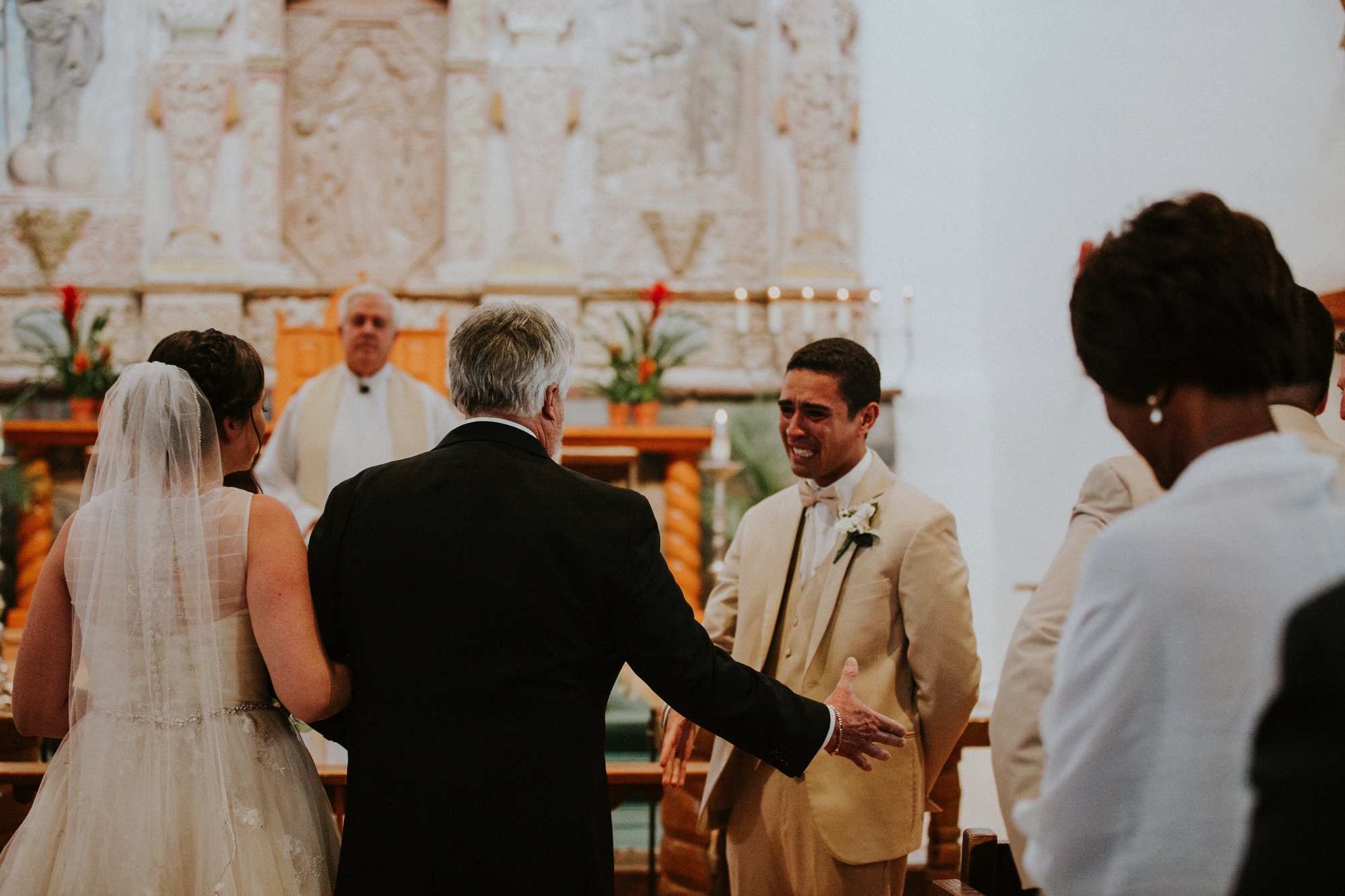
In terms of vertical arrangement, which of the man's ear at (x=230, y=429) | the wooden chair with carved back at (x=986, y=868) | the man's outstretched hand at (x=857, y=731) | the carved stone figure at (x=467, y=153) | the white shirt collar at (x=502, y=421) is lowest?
the wooden chair with carved back at (x=986, y=868)

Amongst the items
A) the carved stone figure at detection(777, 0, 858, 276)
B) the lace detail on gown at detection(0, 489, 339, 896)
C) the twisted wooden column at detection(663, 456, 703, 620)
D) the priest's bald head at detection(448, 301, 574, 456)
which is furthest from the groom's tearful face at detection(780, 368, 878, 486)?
the carved stone figure at detection(777, 0, 858, 276)

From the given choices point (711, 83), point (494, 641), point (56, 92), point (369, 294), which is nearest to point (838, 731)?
point (494, 641)

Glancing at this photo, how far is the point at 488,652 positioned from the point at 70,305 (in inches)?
215

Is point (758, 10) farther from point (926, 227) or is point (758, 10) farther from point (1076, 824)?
point (1076, 824)

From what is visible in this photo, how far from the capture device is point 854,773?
264cm

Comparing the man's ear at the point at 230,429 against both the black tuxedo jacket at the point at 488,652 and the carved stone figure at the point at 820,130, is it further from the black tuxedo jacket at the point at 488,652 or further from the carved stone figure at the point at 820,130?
the carved stone figure at the point at 820,130

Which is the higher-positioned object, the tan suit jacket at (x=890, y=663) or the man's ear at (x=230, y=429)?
→ the man's ear at (x=230, y=429)

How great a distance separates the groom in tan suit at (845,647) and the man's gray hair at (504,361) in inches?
37.4

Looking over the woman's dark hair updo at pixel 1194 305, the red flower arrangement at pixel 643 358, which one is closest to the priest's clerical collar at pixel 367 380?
the red flower arrangement at pixel 643 358

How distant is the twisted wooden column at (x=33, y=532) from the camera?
6.12 meters

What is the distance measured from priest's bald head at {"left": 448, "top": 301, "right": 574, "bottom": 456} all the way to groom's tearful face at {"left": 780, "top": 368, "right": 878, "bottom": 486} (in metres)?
0.93

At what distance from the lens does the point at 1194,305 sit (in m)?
1.28

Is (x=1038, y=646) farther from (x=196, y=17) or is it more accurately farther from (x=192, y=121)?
(x=196, y=17)

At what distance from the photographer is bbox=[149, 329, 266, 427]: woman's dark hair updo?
221 cm
